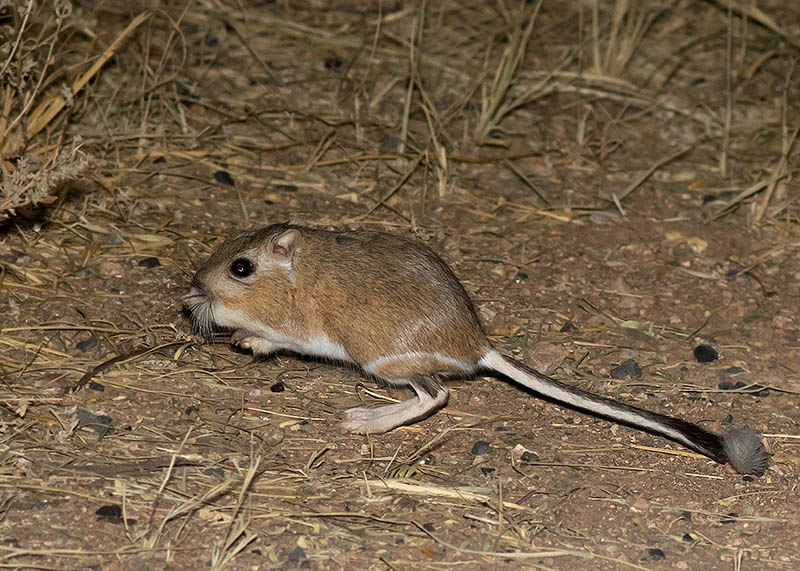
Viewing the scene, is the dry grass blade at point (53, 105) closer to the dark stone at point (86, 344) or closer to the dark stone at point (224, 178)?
the dark stone at point (224, 178)

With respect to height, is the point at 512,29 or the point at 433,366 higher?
the point at 512,29

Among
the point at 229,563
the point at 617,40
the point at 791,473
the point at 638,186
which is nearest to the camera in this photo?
the point at 229,563

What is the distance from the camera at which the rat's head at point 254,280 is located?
5.09 m

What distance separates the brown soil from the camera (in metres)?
4.33

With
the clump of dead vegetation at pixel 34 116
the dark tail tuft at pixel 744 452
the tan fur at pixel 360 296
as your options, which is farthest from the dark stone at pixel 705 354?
the clump of dead vegetation at pixel 34 116

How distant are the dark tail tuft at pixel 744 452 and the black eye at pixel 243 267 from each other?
7.16ft

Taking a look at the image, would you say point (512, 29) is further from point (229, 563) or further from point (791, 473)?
point (229, 563)

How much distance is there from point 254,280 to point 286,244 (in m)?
0.23

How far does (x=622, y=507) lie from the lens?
4.56 m

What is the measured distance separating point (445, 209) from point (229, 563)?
322cm

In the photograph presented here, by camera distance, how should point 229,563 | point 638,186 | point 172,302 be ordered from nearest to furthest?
point 229,563 < point 172,302 < point 638,186

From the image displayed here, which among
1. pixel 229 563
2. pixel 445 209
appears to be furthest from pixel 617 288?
pixel 229 563

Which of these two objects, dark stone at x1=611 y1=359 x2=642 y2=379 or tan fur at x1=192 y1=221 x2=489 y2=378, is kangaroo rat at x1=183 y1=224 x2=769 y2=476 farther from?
dark stone at x1=611 y1=359 x2=642 y2=379

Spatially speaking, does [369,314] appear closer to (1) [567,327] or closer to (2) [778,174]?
(1) [567,327]
